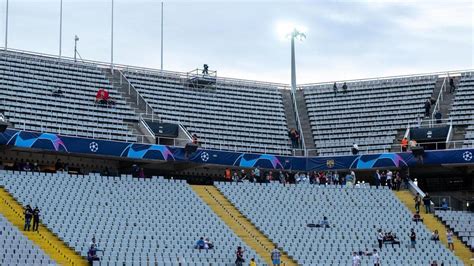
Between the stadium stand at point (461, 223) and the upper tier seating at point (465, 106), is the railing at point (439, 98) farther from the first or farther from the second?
the stadium stand at point (461, 223)

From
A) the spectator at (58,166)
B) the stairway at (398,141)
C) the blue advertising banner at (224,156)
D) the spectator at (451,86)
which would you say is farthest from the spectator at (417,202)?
the spectator at (58,166)

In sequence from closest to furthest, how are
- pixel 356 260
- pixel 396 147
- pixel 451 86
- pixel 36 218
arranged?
pixel 36 218
pixel 356 260
pixel 396 147
pixel 451 86

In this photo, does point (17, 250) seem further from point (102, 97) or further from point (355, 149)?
point (355, 149)

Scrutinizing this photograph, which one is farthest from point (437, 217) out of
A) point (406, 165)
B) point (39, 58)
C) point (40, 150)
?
point (39, 58)

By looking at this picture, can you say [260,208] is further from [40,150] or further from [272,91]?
[272,91]

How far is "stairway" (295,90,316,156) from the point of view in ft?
195

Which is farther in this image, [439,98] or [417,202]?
[439,98]

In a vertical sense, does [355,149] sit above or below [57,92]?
below

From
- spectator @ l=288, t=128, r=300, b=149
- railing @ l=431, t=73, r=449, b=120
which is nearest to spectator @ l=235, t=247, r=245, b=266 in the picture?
spectator @ l=288, t=128, r=300, b=149

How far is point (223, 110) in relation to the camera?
198 ft

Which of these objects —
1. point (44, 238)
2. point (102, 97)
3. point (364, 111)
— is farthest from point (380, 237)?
point (102, 97)

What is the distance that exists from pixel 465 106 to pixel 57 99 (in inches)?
960

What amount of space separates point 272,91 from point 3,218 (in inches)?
1163

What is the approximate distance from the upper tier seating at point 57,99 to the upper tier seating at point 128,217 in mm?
5833
